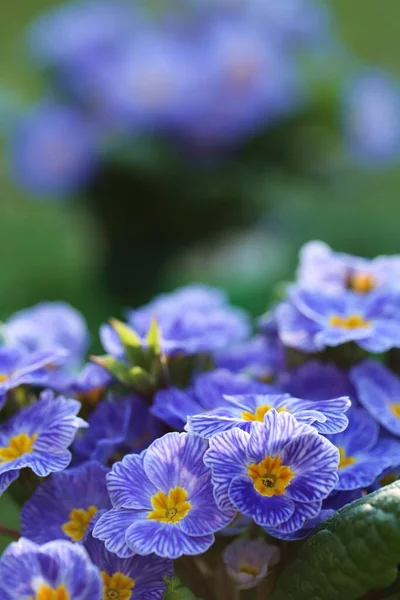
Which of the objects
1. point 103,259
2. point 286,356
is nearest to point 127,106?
point 103,259

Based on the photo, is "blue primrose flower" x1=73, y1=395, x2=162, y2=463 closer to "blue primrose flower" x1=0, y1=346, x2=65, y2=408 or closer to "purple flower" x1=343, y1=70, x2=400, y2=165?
"blue primrose flower" x1=0, y1=346, x2=65, y2=408

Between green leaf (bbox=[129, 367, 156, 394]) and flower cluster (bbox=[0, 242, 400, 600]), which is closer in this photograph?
flower cluster (bbox=[0, 242, 400, 600])

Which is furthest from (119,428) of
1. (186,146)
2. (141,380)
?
(186,146)

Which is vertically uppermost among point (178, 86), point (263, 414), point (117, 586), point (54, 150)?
point (178, 86)

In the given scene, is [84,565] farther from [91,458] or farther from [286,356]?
[286,356]

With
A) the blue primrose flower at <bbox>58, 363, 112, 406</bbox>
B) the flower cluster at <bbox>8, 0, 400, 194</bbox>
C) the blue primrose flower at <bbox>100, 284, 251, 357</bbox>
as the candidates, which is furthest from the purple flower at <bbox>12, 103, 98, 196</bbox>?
the blue primrose flower at <bbox>58, 363, 112, 406</bbox>

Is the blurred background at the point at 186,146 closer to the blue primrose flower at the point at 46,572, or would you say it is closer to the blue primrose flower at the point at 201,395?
the blue primrose flower at the point at 201,395

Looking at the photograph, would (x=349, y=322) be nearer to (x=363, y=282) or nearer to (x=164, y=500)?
(x=363, y=282)
